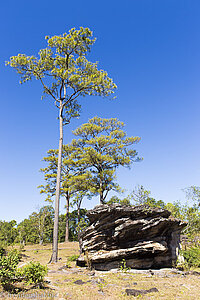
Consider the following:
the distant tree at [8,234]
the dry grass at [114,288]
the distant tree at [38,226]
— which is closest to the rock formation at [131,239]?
the dry grass at [114,288]

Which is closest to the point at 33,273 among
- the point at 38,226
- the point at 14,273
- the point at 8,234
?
the point at 14,273

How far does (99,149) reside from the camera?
21.6 metres

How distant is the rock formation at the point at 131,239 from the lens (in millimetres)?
10453

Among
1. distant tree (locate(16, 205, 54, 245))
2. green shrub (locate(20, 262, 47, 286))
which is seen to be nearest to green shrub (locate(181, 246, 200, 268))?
green shrub (locate(20, 262, 47, 286))

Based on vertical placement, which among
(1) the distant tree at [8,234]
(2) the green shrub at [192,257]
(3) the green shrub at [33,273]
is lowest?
(1) the distant tree at [8,234]

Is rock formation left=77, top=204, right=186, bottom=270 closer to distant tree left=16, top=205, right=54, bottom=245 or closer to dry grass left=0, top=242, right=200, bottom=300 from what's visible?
dry grass left=0, top=242, right=200, bottom=300

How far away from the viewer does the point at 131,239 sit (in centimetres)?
1098

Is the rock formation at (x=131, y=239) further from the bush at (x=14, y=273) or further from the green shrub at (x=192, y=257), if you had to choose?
the bush at (x=14, y=273)

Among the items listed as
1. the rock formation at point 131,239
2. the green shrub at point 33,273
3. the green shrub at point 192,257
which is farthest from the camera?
the green shrub at point 192,257

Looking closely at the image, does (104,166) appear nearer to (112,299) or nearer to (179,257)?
(179,257)

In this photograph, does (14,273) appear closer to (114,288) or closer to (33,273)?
(33,273)

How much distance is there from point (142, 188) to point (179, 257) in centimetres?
449

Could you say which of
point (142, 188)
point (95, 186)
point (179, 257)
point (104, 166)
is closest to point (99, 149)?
point (104, 166)

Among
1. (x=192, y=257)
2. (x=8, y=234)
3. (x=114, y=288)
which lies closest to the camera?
(x=114, y=288)
